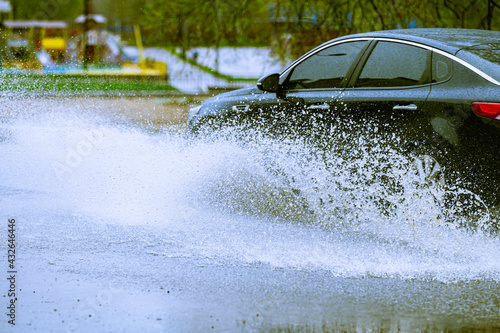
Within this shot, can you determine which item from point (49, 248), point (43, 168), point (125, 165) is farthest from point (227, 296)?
point (43, 168)

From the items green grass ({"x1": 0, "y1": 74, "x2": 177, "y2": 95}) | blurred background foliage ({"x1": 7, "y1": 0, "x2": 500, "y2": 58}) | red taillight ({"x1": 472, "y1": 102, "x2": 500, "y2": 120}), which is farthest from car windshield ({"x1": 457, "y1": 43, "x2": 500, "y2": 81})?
green grass ({"x1": 0, "y1": 74, "x2": 177, "y2": 95})

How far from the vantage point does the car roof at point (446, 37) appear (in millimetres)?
6219

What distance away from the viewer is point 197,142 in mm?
8219

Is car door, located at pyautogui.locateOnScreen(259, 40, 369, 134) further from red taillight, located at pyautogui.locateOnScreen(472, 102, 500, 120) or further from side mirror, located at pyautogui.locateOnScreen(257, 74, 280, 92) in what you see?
red taillight, located at pyautogui.locateOnScreen(472, 102, 500, 120)

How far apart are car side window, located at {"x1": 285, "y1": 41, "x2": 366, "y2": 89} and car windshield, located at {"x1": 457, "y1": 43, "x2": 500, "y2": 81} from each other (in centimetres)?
111

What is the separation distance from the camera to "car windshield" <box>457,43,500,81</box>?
228 inches

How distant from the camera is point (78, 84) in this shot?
1093 inches

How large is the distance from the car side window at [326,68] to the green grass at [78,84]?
41.1 feet

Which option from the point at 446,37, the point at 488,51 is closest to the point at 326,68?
the point at 446,37

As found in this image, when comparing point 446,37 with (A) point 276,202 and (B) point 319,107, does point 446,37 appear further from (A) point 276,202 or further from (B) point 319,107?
(A) point 276,202

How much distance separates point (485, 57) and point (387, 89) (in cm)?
83

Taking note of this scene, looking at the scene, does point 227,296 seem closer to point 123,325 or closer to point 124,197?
point 123,325

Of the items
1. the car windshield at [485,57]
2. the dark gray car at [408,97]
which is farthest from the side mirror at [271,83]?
the car windshield at [485,57]

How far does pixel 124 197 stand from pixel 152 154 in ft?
5.30
